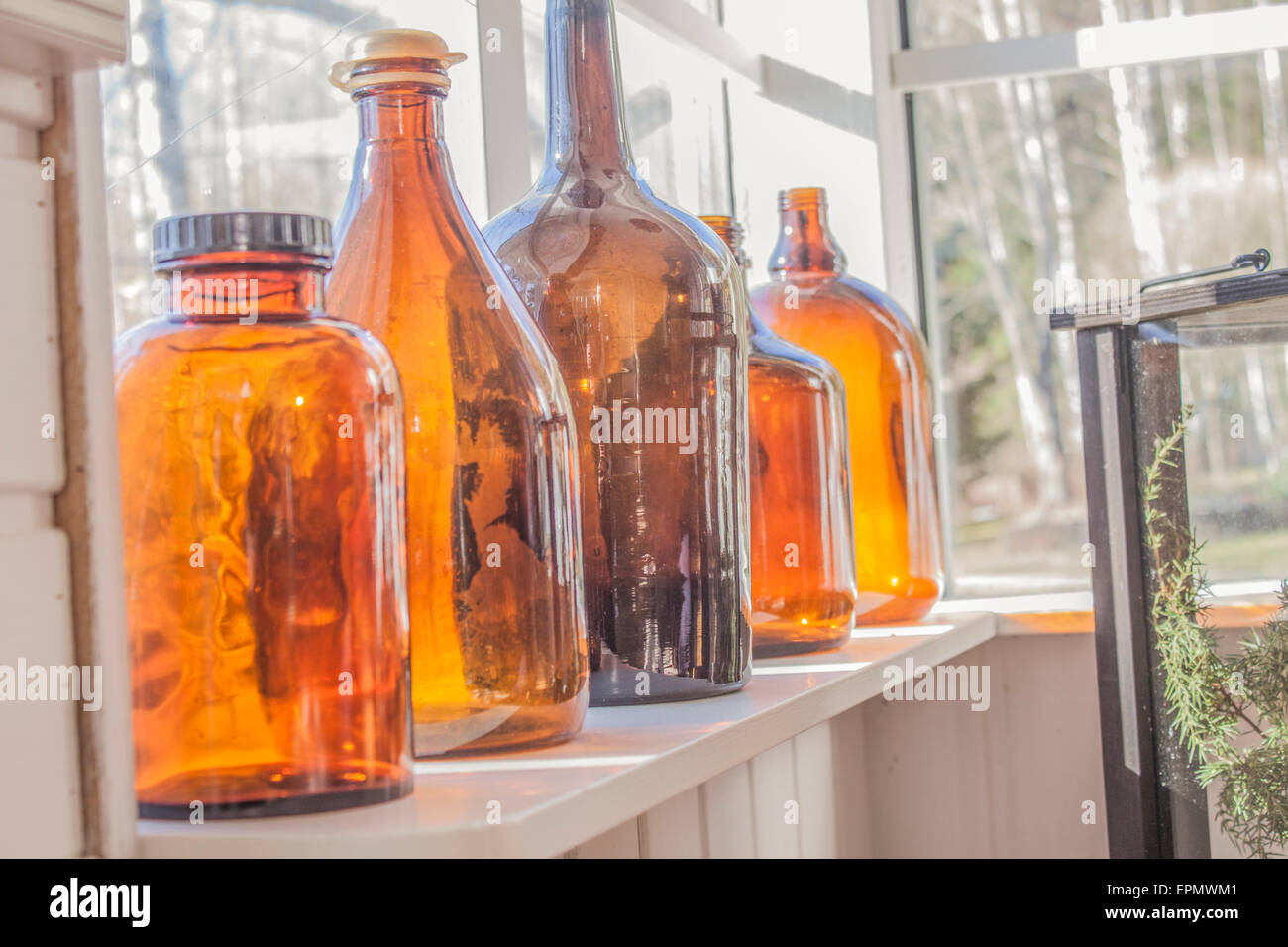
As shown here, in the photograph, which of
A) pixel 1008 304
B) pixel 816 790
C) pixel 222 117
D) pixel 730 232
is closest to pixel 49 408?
pixel 222 117

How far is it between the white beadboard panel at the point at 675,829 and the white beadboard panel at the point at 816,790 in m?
0.22

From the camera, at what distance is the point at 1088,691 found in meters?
1.33

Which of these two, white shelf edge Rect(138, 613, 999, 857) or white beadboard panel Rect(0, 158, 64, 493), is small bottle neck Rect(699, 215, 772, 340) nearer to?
white shelf edge Rect(138, 613, 999, 857)

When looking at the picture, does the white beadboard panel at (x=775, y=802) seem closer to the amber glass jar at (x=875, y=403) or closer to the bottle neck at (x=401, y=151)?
the amber glass jar at (x=875, y=403)

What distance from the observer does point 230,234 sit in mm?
474

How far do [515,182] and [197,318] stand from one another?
0.45 meters

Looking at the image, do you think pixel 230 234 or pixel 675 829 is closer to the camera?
pixel 230 234

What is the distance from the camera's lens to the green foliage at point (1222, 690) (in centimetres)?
90

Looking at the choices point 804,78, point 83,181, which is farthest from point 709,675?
point 804,78

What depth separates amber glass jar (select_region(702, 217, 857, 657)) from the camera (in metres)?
0.91

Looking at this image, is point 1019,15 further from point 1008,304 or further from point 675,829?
point 675,829

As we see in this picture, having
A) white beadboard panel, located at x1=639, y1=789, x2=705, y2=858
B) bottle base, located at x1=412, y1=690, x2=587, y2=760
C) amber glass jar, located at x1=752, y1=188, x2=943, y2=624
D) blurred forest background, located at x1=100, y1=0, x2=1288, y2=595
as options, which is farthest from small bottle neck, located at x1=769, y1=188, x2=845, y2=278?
bottle base, located at x1=412, y1=690, x2=587, y2=760

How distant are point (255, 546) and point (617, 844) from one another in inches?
20.4
